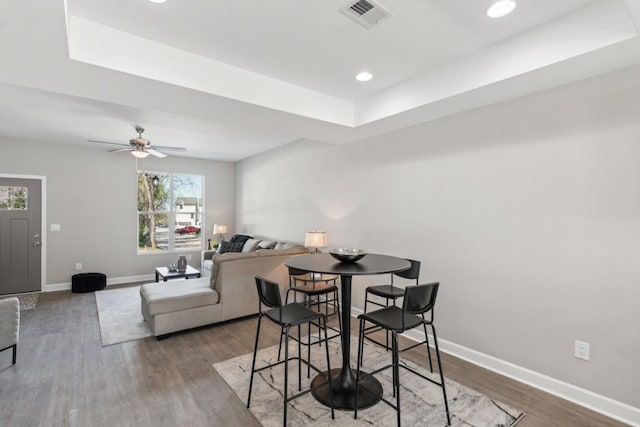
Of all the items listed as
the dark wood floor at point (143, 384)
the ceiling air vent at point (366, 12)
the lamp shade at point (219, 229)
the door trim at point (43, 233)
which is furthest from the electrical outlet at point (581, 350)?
the door trim at point (43, 233)

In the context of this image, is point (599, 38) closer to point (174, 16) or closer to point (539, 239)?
point (539, 239)

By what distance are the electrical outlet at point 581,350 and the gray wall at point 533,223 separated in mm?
33

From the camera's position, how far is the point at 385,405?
2.33 metres

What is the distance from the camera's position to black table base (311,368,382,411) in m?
2.31

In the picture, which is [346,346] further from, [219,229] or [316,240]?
[219,229]

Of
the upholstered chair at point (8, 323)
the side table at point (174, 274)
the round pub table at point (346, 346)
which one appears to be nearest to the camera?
the round pub table at point (346, 346)

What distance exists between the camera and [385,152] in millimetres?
3936

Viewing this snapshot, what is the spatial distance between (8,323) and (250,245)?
12.2ft

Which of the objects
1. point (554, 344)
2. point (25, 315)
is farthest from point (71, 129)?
point (554, 344)

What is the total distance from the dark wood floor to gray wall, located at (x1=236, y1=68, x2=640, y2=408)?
341 mm

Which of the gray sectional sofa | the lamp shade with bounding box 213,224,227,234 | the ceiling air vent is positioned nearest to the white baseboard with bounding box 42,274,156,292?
the lamp shade with bounding box 213,224,227,234

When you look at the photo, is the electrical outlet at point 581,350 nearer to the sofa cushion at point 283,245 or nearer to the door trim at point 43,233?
the sofa cushion at point 283,245

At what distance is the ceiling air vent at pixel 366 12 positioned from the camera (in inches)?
78.4

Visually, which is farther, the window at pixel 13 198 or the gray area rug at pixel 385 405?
the window at pixel 13 198
